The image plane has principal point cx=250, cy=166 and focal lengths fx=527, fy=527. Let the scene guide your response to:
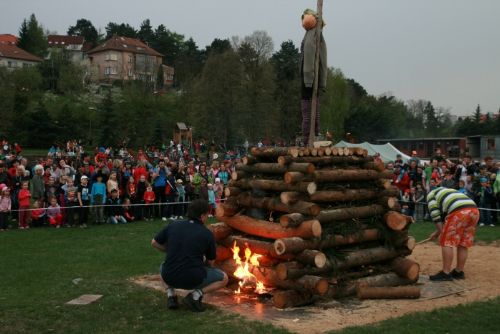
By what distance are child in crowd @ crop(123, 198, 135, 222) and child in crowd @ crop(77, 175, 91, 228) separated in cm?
138

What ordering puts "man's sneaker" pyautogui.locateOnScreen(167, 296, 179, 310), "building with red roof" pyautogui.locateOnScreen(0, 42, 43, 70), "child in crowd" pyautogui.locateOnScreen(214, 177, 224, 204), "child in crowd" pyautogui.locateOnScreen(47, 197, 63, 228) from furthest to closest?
"building with red roof" pyautogui.locateOnScreen(0, 42, 43, 70)
"child in crowd" pyautogui.locateOnScreen(214, 177, 224, 204)
"child in crowd" pyautogui.locateOnScreen(47, 197, 63, 228)
"man's sneaker" pyautogui.locateOnScreen(167, 296, 179, 310)

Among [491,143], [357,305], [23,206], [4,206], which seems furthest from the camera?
[491,143]

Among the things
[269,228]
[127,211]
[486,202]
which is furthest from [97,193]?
[486,202]

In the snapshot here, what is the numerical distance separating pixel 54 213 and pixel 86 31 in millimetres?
119052

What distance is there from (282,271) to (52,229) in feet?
34.6

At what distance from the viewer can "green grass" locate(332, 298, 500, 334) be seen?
6.61 meters

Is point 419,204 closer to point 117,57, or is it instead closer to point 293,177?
point 293,177

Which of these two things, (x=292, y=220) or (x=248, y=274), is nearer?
(x=292, y=220)

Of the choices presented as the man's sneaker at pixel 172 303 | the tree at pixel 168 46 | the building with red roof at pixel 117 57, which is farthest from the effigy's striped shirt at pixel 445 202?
the tree at pixel 168 46

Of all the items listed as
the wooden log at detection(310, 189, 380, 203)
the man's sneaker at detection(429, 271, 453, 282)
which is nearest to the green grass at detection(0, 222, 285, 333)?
the wooden log at detection(310, 189, 380, 203)

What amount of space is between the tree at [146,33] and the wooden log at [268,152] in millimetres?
106377

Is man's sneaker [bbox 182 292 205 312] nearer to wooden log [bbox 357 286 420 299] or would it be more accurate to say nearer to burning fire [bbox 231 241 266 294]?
burning fire [bbox 231 241 266 294]

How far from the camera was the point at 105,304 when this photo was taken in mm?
8008

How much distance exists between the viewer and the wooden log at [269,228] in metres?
8.28
